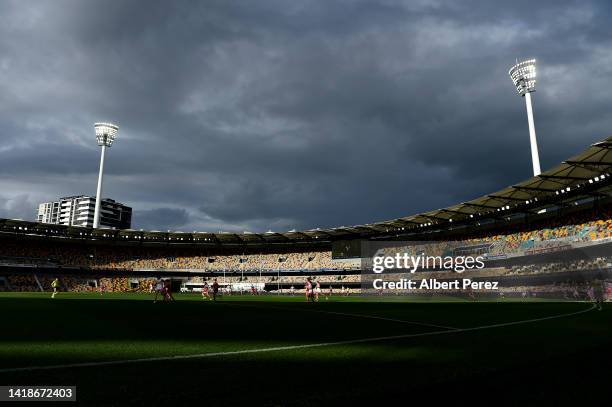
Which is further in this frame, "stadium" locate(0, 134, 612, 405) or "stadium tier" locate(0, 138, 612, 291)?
"stadium tier" locate(0, 138, 612, 291)

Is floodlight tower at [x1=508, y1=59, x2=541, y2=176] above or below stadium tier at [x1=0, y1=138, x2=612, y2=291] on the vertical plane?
above

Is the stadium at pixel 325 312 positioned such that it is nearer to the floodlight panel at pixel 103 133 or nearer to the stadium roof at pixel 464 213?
the stadium roof at pixel 464 213

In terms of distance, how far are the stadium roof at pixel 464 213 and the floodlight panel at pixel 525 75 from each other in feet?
75.5

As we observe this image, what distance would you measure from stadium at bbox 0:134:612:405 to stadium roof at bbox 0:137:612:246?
287 millimetres

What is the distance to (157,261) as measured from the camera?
281ft

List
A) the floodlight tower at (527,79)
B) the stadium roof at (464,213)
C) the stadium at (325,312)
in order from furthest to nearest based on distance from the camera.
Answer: the floodlight tower at (527,79), the stadium roof at (464,213), the stadium at (325,312)

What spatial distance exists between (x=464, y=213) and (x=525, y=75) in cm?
2556

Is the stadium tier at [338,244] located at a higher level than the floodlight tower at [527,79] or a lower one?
lower

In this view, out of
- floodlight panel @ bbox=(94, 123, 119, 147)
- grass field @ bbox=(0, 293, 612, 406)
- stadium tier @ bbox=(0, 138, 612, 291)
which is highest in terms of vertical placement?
floodlight panel @ bbox=(94, 123, 119, 147)

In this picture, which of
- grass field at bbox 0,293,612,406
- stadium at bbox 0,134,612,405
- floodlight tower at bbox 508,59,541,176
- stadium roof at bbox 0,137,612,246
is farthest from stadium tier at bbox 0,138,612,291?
grass field at bbox 0,293,612,406

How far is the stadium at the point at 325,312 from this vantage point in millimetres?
4625

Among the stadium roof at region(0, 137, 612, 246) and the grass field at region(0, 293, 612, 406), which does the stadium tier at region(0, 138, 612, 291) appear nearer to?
the stadium roof at region(0, 137, 612, 246)

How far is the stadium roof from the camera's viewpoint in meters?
39.6

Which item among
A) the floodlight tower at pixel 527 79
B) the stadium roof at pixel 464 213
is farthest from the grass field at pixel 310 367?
the floodlight tower at pixel 527 79
